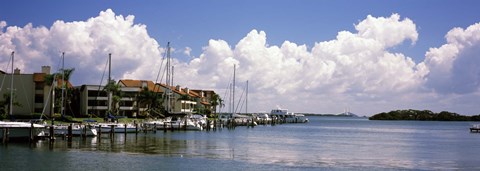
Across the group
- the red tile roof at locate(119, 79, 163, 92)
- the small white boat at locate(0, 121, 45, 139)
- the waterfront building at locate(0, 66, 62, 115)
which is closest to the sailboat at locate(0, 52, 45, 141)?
the small white boat at locate(0, 121, 45, 139)

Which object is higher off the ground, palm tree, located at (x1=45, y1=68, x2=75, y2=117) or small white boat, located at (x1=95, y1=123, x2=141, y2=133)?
palm tree, located at (x1=45, y1=68, x2=75, y2=117)

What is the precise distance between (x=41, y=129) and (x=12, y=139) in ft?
12.5

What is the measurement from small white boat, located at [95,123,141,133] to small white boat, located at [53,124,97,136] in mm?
1383

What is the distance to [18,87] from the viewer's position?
11031 cm

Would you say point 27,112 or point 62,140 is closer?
point 62,140

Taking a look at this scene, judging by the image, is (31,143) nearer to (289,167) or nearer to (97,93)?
(289,167)

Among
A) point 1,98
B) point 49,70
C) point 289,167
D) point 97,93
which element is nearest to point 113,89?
point 97,93

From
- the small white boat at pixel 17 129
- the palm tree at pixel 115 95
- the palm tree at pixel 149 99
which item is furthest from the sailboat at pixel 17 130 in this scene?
the palm tree at pixel 149 99

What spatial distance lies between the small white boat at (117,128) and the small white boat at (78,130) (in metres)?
1.38

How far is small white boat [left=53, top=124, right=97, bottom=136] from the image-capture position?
71938mm

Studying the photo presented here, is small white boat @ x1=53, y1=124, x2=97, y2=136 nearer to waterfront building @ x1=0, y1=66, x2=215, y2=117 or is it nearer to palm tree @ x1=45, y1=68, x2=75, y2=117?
waterfront building @ x1=0, y1=66, x2=215, y2=117

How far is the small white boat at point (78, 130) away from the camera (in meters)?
71.9

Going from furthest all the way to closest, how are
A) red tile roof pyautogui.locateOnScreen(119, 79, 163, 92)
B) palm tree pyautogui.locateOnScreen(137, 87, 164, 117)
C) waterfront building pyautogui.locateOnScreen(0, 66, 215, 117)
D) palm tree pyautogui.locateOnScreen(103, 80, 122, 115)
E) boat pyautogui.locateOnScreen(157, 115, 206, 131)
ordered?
red tile roof pyautogui.locateOnScreen(119, 79, 163, 92) < palm tree pyautogui.locateOnScreen(137, 87, 164, 117) < palm tree pyautogui.locateOnScreen(103, 80, 122, 115) < waterfront building pyautogui.locateOnScreen(0, 66, 215, 117) < boat pyautogui.locateOnScreen(157, 115, 206, 131)

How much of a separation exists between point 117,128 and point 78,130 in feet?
36.5
